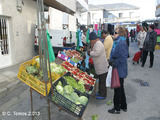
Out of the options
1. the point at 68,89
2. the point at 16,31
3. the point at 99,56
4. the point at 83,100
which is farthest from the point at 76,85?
the point at 16,31

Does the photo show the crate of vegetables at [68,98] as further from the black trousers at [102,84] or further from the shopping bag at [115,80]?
the black trousers at [102,84]

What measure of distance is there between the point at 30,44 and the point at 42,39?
862cm

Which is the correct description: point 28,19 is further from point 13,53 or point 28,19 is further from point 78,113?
point 78,113

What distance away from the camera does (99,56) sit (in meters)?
4.60

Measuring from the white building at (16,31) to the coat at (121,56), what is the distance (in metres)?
6.63

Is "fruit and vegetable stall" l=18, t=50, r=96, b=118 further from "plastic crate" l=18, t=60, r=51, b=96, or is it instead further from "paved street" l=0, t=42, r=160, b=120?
"paved street" l=0, t=42, r=160, b=120

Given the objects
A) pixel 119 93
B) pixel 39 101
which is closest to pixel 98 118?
pixel 119 93

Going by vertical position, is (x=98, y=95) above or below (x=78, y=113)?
below

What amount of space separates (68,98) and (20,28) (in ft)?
25.8

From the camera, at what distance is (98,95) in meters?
5.08

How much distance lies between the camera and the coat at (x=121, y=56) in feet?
12.2

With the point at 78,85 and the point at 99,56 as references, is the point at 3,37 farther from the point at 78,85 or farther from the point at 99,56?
the point at 78,85

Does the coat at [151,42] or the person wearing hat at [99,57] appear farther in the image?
the coat at [151,42]

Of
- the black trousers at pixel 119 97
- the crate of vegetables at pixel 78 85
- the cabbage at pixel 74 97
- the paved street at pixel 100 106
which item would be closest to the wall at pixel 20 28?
the paved street at pixel 100 106
